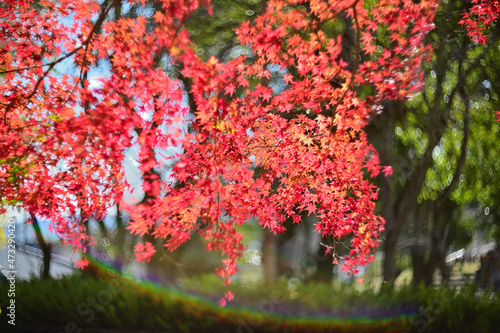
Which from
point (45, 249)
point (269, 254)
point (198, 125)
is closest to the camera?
point (198, 125)

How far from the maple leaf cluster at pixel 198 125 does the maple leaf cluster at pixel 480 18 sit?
10.3 feet

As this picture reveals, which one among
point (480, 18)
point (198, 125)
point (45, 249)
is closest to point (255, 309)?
point (198, 125)

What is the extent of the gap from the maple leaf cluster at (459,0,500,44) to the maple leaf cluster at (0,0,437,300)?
10.3 ft

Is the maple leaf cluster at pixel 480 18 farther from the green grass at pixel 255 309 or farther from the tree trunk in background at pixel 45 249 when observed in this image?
the tree trunk in background at pixel 45 249

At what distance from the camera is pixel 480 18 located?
9.10 meters

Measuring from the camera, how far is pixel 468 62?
10.4 m

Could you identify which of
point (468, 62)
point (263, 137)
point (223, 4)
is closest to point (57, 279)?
point (263, 137)

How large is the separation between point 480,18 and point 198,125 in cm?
772

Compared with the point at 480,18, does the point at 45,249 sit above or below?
below

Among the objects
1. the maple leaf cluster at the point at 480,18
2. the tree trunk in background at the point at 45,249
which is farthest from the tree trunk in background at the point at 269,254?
the maple leaf cluster at the point at 480,18

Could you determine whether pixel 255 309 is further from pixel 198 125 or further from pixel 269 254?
pixel 269 254

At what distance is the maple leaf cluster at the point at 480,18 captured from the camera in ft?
27.4

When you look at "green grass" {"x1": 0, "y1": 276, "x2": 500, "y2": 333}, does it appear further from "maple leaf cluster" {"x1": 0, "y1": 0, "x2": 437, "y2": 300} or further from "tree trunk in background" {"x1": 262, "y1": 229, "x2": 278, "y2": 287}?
"tree trunk in background" {"x1": 262, "y1": 229, "x2": 278, "y2": 287}

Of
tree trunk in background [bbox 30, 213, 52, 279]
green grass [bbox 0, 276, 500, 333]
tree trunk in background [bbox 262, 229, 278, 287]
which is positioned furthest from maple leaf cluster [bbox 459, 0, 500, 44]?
tree trunk in background [bbox 30, 213, 52, 279]
